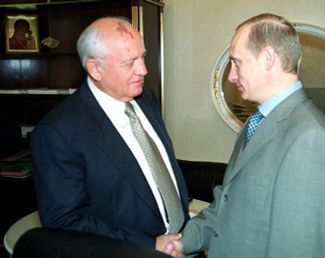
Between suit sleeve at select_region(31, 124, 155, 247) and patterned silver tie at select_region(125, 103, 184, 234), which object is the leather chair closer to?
suit sleeve at select_region(31, 124, 155, 247)

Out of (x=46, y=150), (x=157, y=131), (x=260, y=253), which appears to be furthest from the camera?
(x=157, y=131)

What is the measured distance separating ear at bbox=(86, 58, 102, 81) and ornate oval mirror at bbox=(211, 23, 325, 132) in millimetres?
1469

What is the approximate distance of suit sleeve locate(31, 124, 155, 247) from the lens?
138cm

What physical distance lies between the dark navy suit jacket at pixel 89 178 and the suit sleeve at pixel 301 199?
56 cm

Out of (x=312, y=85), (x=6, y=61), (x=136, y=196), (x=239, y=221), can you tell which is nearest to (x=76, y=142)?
(x=136, y=196)

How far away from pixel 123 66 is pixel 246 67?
54cm

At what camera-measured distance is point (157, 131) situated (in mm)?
1800

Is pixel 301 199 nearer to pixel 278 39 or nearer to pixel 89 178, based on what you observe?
pixel 278 39

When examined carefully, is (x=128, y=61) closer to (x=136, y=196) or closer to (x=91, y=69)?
(x=91, y=69)

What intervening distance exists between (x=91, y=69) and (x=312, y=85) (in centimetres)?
176

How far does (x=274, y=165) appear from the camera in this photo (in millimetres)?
1138

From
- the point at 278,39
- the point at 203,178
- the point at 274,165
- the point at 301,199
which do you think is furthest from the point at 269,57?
the point at 203,178

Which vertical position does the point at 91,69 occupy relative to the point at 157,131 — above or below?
above

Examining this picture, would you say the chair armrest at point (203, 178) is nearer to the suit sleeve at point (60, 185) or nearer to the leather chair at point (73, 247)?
the suit sleeve at point (60, 185)
